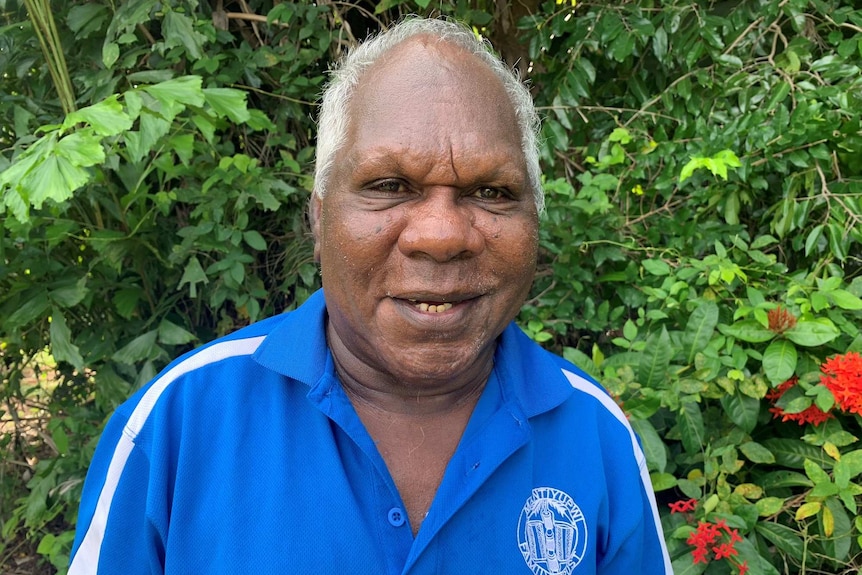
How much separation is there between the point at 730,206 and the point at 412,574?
1.99 m

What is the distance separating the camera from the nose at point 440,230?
114cm

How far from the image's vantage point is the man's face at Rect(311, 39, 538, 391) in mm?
1158

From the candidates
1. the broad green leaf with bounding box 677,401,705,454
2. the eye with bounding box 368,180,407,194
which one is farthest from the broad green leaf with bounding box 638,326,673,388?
the eye with bounding box 368,180,407,194

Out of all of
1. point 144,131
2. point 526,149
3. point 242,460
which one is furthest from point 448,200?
point 144,131

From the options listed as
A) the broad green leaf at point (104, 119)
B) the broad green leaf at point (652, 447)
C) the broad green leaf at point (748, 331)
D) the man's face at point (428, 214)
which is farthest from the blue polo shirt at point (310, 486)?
the broad green leaf at point (748, 331)

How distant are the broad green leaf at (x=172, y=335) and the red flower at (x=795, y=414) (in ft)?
6.57

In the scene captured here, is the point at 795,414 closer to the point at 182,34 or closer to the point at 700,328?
the point at 700,328

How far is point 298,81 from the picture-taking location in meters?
2.76

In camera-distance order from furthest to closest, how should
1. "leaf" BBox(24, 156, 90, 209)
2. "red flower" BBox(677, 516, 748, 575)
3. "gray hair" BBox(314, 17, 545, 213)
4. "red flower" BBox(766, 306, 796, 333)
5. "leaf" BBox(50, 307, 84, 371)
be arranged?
1. "leaf" BBox(50, 307, 84, 371)
2. "red flower" BBox(766, 306, 796, 333)
3. "red flower" BBox(677, 516, 748, 575)
4. "leaf" BBox(24, 156, 90, 209)
5. "gray hair" BBox(314, 17, 545, 213)

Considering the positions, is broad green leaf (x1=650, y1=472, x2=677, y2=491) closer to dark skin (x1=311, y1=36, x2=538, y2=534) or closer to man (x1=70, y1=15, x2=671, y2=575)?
man (x1=70, y1=15, x2=671, y2=575)

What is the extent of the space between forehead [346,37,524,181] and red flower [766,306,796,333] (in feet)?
4.19

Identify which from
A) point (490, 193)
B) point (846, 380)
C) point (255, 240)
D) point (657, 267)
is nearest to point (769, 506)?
point (846, 380)

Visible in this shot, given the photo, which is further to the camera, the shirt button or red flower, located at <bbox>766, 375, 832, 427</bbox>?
red flower, located at <bbox>766, 375, 832, 427</bbox>

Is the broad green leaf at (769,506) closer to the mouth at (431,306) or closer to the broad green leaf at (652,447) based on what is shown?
the broad green leaf at (652,447)
